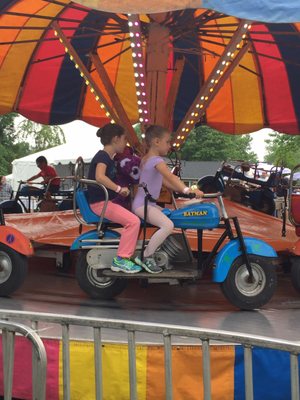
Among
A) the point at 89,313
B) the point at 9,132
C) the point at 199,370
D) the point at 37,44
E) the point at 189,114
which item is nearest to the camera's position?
the point at 199,370

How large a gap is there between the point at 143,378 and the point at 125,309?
1.49 metres

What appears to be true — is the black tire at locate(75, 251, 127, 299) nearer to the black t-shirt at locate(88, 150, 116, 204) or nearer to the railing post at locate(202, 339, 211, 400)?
the black t-shirt at locate(88, 150, 116, 204)

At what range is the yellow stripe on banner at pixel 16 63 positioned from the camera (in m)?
10.3

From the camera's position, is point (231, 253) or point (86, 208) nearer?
point (231, 253)

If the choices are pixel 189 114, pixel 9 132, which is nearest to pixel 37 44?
pixel 189 114

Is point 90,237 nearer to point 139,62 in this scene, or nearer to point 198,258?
point 198,258

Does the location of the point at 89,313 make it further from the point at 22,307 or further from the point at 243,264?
the point at 243,264

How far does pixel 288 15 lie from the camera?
4059mm

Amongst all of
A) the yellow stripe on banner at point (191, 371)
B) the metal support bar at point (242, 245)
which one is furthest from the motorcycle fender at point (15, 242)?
the yellow stripe on banner at point (191, 371)

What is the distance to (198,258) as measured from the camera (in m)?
5.12

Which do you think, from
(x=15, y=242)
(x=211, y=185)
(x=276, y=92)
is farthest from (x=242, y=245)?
(x=276, y=92)

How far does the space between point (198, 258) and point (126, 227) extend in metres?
0.71

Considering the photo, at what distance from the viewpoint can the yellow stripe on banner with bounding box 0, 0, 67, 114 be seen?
10.3 meters

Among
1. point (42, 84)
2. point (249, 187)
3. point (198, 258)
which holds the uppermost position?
point (42, 84)
